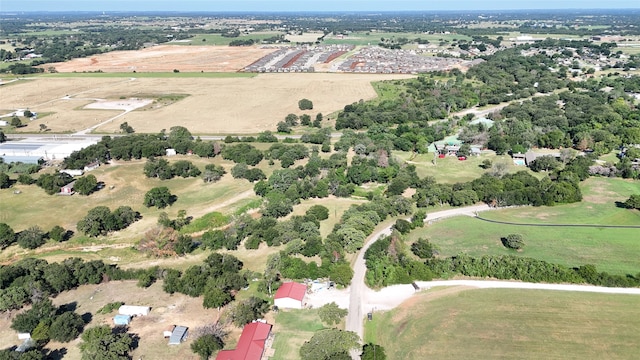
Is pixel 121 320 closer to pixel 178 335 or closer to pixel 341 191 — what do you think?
pixel 178 335

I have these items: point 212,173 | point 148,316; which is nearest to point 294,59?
point 212,173

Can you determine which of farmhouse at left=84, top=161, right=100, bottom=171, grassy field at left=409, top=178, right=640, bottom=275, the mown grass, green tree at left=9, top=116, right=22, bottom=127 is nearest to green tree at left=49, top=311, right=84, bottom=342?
the mown grass

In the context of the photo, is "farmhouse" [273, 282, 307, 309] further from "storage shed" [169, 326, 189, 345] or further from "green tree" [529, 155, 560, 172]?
"green tree" [529, 155, 560, 172]

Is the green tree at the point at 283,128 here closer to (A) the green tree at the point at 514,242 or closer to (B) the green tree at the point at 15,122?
(A) the green tree at the point at 514,242

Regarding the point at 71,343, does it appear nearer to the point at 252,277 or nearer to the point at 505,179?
the point at 252,277

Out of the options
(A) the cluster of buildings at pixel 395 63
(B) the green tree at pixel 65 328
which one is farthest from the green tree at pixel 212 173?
(A) the cluster of buildings at pixel 395 63
